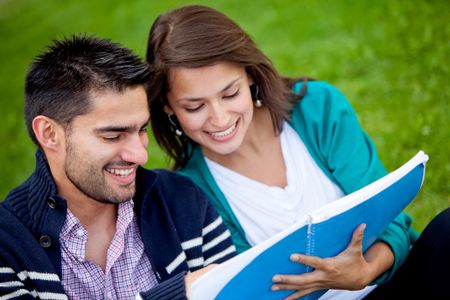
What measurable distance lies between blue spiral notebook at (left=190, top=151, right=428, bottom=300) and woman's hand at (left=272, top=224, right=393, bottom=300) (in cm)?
2

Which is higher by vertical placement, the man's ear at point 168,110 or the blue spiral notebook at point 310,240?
the man's ear at point 168,110

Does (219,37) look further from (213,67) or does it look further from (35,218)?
(35,218)

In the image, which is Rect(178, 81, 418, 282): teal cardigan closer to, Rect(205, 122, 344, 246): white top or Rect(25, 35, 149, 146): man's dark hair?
Rect(205, 122, 344, 246): white top

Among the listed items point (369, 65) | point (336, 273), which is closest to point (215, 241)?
point (336, 273)

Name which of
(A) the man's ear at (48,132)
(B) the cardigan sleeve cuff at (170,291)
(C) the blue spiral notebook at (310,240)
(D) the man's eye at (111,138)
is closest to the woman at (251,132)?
(C) the blue spiral notebook at (310,240)

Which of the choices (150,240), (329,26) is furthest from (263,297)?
(329,26)

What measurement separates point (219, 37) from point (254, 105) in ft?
1.58

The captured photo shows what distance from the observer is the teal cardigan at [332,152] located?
256 centimetres

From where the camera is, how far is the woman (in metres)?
2.48

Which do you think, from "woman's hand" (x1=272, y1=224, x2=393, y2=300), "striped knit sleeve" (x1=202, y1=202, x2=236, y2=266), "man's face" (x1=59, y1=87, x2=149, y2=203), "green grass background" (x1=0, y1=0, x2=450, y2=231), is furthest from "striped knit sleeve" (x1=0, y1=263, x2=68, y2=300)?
"green grass background" (x1=0, y1=0, x2=450, y2=231)

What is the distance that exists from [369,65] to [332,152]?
2543 mm

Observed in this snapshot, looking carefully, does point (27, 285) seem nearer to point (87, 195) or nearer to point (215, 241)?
point (87, 195)

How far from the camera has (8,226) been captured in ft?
6.63

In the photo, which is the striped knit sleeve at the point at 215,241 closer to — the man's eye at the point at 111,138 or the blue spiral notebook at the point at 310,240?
the blue spiral notebook at the point at 310,240
